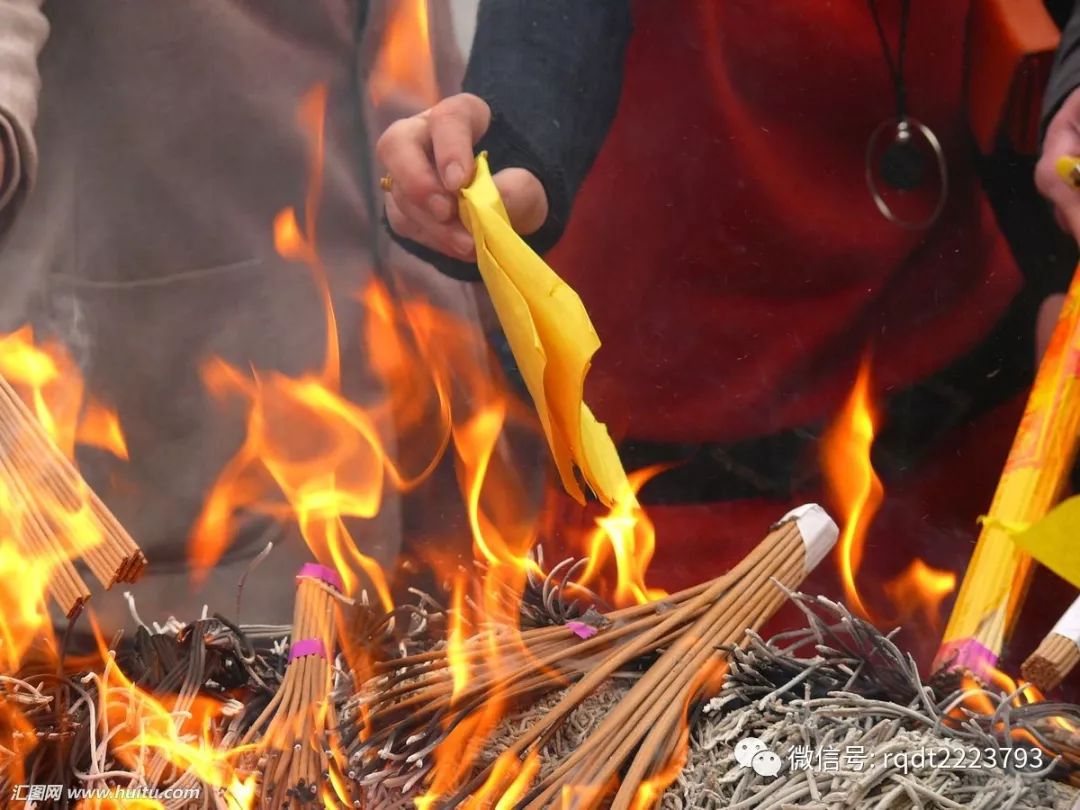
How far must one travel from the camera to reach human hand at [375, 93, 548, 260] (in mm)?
956

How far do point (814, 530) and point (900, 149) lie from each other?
0.34 metres

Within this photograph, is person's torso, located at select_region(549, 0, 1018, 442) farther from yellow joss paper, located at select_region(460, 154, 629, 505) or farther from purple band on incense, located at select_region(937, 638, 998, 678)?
purple band on incense, located at select_region(937, 638, 998, 678)

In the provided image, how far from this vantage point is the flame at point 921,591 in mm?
873

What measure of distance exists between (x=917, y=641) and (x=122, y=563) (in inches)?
23.7

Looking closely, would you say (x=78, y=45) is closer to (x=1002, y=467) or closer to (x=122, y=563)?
(x=122, y=563)

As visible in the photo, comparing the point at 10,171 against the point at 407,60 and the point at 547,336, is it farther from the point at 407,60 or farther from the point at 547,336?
the point at 547,336

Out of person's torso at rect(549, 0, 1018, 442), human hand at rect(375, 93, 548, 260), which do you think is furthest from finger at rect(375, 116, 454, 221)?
person's torso at rect(549, 0, 1018, 442)

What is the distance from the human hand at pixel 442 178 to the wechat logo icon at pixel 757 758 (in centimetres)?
45

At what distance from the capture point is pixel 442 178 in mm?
958

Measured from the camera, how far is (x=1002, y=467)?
0.89 m

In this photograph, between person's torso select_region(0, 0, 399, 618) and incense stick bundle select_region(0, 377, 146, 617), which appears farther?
person's torso select_region(0, 0, 399, 618)

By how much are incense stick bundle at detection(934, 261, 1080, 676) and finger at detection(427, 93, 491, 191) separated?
0.49 m

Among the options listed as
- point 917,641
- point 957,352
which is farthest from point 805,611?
point 957,352

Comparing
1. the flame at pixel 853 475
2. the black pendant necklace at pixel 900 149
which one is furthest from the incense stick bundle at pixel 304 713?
the black pendant necklace at pixel 900 149
